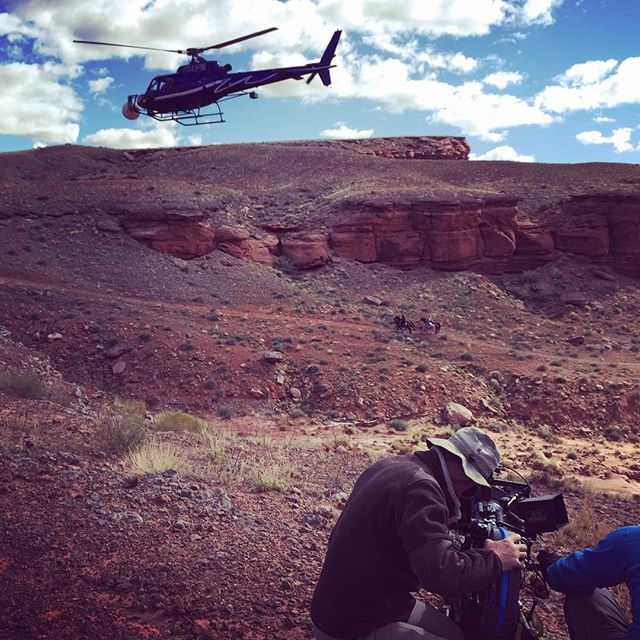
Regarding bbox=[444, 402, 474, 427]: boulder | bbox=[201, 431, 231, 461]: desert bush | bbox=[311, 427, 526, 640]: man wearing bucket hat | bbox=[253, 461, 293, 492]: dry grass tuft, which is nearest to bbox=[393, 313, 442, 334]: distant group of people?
bbox=[444, 402, 474, 427]: boulder

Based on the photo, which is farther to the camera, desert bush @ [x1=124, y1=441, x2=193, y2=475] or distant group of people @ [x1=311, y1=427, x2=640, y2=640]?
desert bush @ [x1=124, y1=441, x2=193, y2=475]

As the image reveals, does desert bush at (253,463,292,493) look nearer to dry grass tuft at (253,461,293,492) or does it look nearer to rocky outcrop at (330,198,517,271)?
dry grass tuft at (253,461,293,492)

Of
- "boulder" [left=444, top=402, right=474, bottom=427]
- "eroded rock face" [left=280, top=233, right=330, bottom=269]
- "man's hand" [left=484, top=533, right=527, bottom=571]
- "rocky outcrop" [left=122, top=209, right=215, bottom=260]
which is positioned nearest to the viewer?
"man's hand" [left=484, top=533, right=527, bottom=571]

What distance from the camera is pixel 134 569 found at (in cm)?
450

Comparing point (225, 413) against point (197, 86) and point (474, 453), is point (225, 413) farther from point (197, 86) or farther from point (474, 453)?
→ point (474, 453)

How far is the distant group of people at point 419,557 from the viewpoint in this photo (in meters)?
2.60

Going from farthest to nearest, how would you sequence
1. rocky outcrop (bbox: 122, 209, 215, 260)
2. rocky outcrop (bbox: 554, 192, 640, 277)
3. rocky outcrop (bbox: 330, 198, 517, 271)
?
rocky outcrop (bbox: 554, 192, 640, 277)
rocky outcrop (bbox: 330, 198, 517, 271)
rocky outcrop (bbox: 122, 209, 215, 260)

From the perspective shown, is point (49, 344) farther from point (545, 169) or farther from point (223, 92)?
point (545, 169)

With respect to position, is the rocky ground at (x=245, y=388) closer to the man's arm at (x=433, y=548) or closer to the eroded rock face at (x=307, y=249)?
the eroded rock face at (x=307, y=249)

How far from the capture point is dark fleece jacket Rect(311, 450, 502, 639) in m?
2.58

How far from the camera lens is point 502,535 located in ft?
9.69

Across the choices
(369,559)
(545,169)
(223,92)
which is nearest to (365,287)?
(223,92)

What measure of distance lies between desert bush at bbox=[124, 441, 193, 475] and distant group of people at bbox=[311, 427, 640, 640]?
13.7 feet

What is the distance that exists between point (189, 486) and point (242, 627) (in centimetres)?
245
